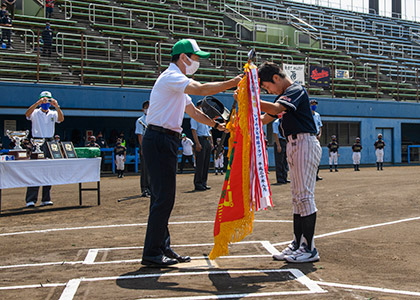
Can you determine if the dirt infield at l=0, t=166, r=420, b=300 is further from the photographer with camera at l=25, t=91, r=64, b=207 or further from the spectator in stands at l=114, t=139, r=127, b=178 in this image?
the spectator in stands at l=114, t=139, r=127, b=178

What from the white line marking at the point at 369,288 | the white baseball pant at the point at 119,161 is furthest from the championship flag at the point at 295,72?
the white line marking at the point at 369,288

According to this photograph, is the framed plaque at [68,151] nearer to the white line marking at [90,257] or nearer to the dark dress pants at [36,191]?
the dark dress pants at [36,191]

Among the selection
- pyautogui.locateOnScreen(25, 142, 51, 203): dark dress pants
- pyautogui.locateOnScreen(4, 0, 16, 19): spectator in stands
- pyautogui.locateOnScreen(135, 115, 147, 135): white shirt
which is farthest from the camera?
pyautogui.locateOnScreen(4, 0, 16, 19): spectator in stands

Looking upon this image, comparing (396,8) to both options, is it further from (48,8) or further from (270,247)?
(270,247)

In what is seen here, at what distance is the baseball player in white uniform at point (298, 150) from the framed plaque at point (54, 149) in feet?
18.9

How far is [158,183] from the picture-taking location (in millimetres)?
4688

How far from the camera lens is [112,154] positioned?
2212cm

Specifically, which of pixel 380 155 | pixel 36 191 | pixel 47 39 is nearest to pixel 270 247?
pixel 36 191

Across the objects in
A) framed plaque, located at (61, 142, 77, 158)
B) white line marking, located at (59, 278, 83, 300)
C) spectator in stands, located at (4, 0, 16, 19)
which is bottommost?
white line marking, located at (59, 278, 83, 300)

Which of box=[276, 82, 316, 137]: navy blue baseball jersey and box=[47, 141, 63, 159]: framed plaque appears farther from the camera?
box=[47, 141, 63, 159]: framed plaque

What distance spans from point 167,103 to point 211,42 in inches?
915

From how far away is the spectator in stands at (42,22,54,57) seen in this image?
20.9 m

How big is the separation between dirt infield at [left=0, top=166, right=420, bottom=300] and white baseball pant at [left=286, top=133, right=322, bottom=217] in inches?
24.1

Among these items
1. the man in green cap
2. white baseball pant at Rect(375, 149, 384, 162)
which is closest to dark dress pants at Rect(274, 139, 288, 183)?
the man in green cap
